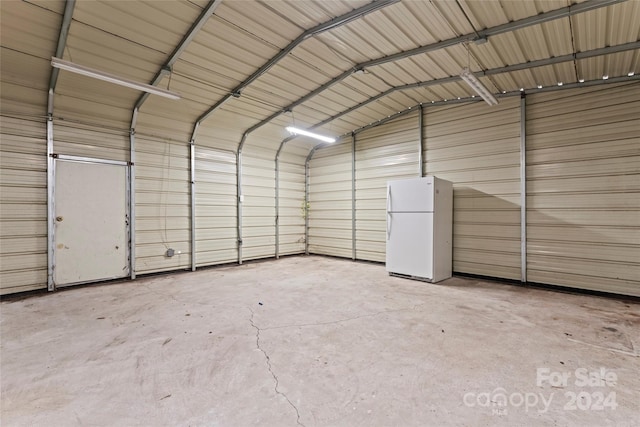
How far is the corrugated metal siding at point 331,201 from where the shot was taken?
25.5 ft

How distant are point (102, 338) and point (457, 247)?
5.91 meters

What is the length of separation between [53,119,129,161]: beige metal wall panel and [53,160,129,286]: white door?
0.66 ft

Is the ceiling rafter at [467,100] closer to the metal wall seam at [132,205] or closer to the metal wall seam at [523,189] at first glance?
the metal wall seam at [523,189]

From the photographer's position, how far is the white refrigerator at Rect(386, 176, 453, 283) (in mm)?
5141

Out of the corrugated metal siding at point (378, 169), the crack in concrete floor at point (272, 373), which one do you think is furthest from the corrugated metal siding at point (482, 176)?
the crack in concrete floor at point (272, 373)

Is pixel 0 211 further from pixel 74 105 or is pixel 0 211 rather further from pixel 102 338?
pixel 102 338

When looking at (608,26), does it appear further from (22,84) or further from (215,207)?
(22,84)

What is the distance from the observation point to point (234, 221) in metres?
7.05

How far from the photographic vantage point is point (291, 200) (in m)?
8.36

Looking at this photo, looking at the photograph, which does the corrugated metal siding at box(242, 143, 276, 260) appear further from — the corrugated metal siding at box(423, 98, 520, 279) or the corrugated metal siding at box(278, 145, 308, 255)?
the corrugated metal siding at box(423, 98, 520, 279)

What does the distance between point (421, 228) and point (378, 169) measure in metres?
2.36

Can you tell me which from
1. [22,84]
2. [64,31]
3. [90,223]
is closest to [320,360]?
[64,31]

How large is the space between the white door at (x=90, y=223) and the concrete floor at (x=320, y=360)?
2.66 feet

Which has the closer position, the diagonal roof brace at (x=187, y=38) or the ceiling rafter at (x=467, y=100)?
the diagonal roof brace at (x=187, y=38)
